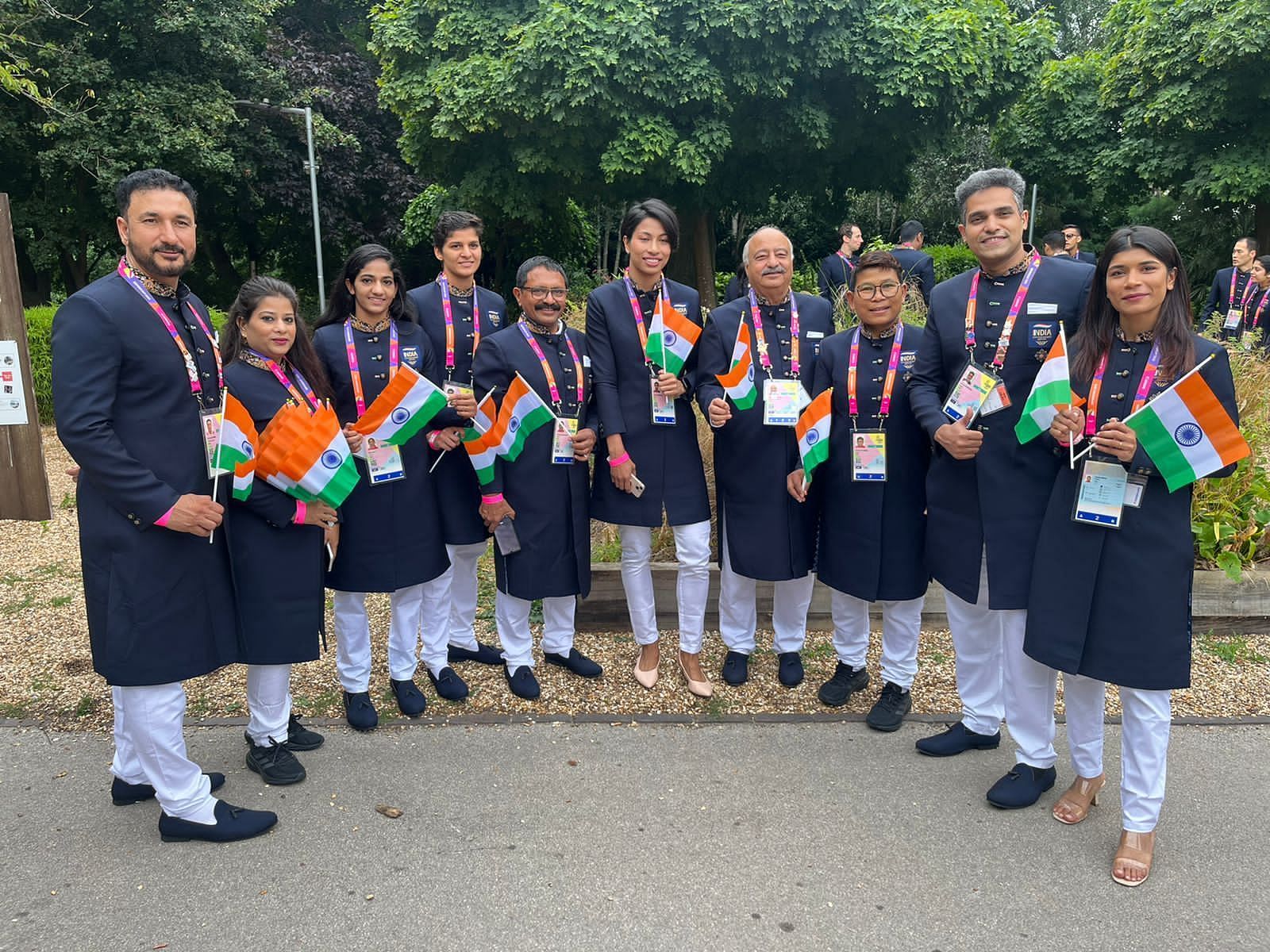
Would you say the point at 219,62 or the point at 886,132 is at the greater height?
the point at 219,62

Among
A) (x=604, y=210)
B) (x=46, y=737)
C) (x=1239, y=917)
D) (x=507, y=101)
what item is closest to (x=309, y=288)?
(x=604, y=210)

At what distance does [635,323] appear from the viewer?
442 cm

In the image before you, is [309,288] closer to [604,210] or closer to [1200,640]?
[604,210]

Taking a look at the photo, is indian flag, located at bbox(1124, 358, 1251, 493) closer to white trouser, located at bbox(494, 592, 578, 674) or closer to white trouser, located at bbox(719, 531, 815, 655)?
white trouser, located at bbox(719, 531, 815, 655)

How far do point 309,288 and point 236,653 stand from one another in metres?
28.7

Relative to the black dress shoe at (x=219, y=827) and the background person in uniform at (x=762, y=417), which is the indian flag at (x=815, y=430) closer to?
the background person in uniform at (x=762, y=417)

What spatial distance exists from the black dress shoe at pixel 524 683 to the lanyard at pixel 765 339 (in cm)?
199

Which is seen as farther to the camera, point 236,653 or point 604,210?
point 604,210

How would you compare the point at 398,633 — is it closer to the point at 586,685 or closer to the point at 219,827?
the point at 586,685

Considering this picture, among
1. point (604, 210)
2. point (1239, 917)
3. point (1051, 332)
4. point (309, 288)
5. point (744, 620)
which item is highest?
point (604, 210)

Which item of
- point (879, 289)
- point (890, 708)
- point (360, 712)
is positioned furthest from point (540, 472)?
point (890, 708)

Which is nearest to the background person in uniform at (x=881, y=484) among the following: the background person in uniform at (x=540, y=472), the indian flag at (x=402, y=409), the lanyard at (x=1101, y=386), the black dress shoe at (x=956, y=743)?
the black dress shoe at (x=956, y=743)

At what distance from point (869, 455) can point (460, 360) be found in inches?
87.4

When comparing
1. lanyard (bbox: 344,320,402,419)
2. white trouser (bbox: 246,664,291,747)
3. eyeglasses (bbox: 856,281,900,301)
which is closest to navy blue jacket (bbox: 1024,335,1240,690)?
eyeglasses (bbox: 856,281,900,301)
